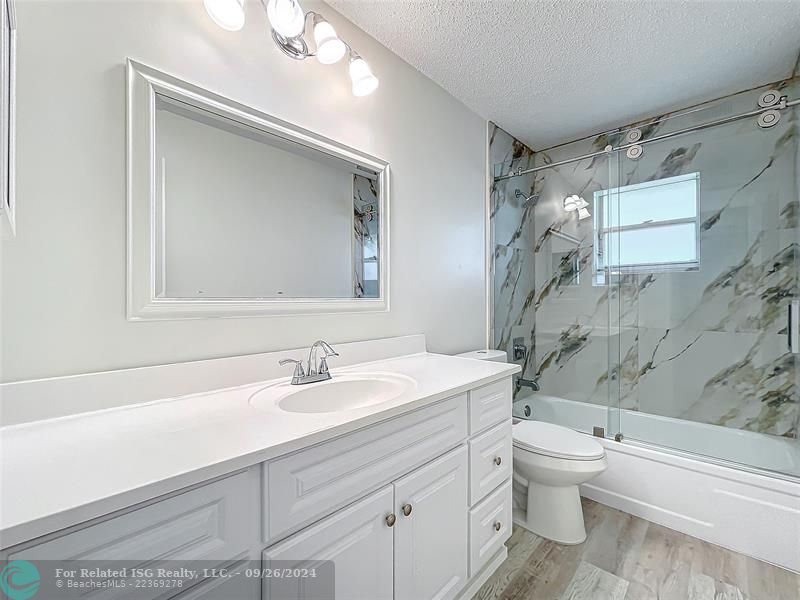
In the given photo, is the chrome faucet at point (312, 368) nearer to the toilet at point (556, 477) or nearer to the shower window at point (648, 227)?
the toilet at point (556, 477)

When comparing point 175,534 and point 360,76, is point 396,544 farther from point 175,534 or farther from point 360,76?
point 360,76

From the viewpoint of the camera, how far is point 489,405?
1.36m

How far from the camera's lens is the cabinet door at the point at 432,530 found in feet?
3.32

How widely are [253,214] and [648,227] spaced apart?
244cm

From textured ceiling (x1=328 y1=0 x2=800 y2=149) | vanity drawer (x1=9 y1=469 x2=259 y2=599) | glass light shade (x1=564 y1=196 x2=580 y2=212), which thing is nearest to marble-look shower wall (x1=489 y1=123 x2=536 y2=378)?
glass light shade (x1=564 y1=196 x2=580 y2=212)

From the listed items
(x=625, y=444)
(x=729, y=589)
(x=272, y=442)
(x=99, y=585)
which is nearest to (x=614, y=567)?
(x=729, y=589)

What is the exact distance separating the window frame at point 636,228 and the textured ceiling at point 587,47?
0.47 metres

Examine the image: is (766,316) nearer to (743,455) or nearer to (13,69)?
(743,455)

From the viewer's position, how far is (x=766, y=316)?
2047mm

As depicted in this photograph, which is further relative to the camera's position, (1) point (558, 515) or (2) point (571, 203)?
(2) point (571, 203)

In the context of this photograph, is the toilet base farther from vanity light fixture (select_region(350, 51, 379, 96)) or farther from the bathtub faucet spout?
vanity light fixture (select_region(350, 51, 379, 96))

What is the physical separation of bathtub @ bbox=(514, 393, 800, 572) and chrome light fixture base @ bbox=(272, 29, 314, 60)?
7.99 ft

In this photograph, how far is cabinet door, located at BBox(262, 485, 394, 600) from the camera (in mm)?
740

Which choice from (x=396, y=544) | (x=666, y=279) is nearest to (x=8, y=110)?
(x=396, y=544)
